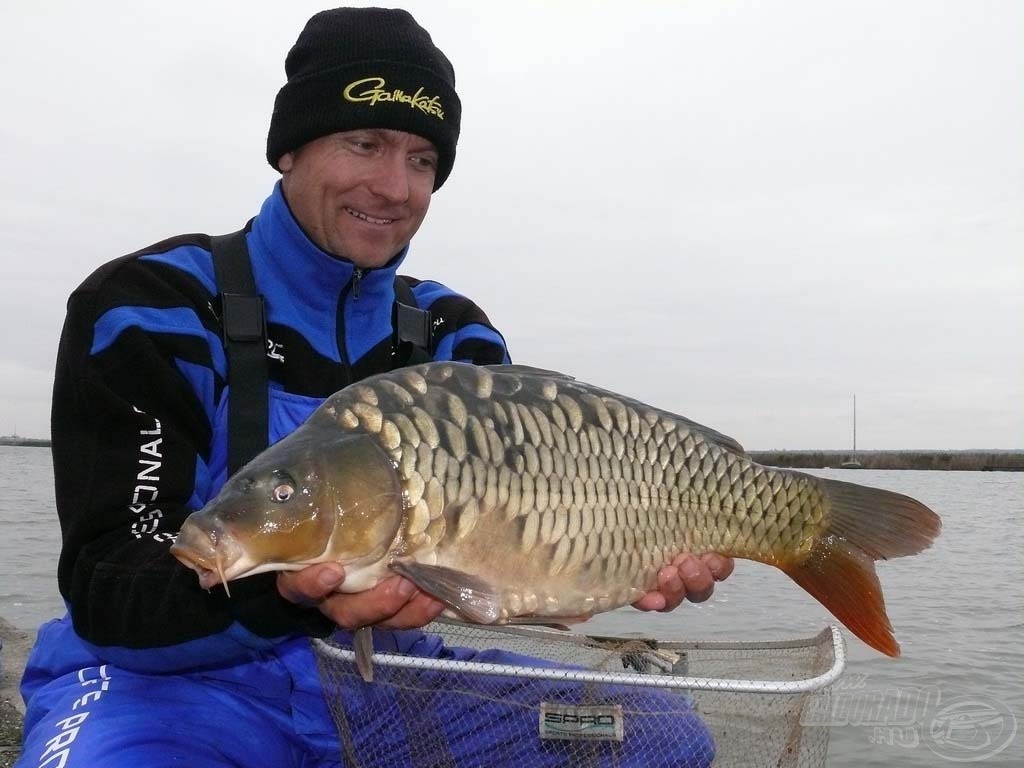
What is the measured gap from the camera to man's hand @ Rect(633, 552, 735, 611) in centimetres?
184

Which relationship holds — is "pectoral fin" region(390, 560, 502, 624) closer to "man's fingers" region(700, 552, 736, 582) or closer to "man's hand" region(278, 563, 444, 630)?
"man's hand" region(278, 563, 444, 630)

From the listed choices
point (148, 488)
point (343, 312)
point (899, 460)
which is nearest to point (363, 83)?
point (343, 312)

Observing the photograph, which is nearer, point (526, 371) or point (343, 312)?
point (526, 371)

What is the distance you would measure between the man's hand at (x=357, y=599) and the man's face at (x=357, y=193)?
107 centimetres

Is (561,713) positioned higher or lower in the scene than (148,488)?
lower

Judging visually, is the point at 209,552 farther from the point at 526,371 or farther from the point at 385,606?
the point at 526,371

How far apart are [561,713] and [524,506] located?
0.71 metres

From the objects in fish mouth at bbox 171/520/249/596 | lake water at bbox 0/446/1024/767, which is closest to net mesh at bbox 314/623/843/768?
fish mouth at bbox 171/520/249/596

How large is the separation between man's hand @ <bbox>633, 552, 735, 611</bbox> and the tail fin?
151 mm

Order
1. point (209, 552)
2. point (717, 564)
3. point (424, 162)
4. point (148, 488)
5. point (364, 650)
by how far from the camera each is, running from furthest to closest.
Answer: point (424, 162), point (717, 564), point (148, 488), point (364, 650), point (209, 552)

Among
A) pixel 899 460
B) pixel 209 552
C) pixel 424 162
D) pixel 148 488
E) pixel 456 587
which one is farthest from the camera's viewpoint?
pixel 899 460

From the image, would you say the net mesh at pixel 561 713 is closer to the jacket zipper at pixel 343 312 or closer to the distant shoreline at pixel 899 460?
the jacket zipper at pixel 343 312

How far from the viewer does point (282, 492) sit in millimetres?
1445

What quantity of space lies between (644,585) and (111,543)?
3.54 ft
